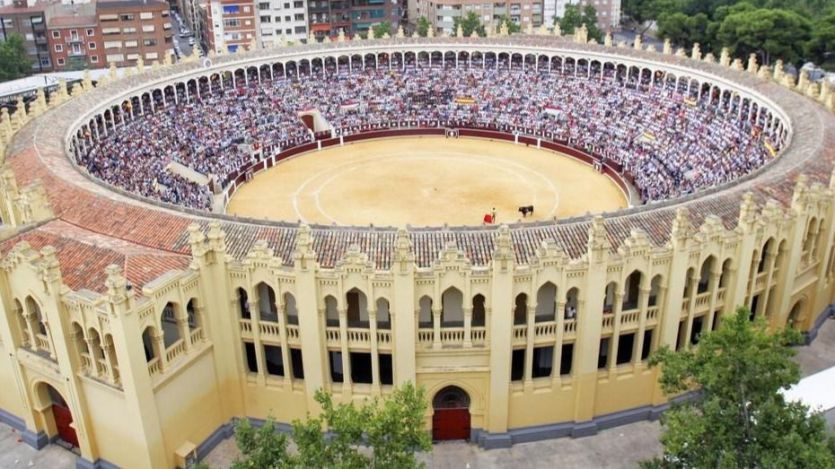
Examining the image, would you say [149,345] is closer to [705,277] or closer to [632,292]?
[632,292]

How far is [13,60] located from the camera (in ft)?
443

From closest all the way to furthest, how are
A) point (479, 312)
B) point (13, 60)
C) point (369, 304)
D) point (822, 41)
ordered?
point (369, 304) < point (479, 312) < point (822, 41) < point (13, 60)

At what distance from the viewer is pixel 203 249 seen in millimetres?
42281

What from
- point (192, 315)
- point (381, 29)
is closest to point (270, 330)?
point (192, 315)

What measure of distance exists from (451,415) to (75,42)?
13161 centimetres

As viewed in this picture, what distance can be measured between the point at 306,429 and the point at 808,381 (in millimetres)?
26530

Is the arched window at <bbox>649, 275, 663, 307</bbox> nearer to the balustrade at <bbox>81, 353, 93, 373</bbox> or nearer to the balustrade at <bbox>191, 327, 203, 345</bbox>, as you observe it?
the balustrade at <bbox>191, 327, 203, 345</bbox>

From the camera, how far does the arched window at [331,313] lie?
1754 inches

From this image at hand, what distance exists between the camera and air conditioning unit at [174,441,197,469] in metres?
43.5

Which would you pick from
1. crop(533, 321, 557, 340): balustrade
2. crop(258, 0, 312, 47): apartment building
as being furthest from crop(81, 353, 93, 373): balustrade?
crop(258, 0, 312, 47): apartment building

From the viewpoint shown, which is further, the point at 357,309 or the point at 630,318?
the point at 630,318

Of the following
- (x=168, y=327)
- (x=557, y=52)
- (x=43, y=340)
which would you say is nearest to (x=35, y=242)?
(x=43, y=340)

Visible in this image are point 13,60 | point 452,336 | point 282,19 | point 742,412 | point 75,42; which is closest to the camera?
point 742,412

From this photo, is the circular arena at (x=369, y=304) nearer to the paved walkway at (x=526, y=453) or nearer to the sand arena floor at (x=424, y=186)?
the paved walkway at (x=526, y=453)
